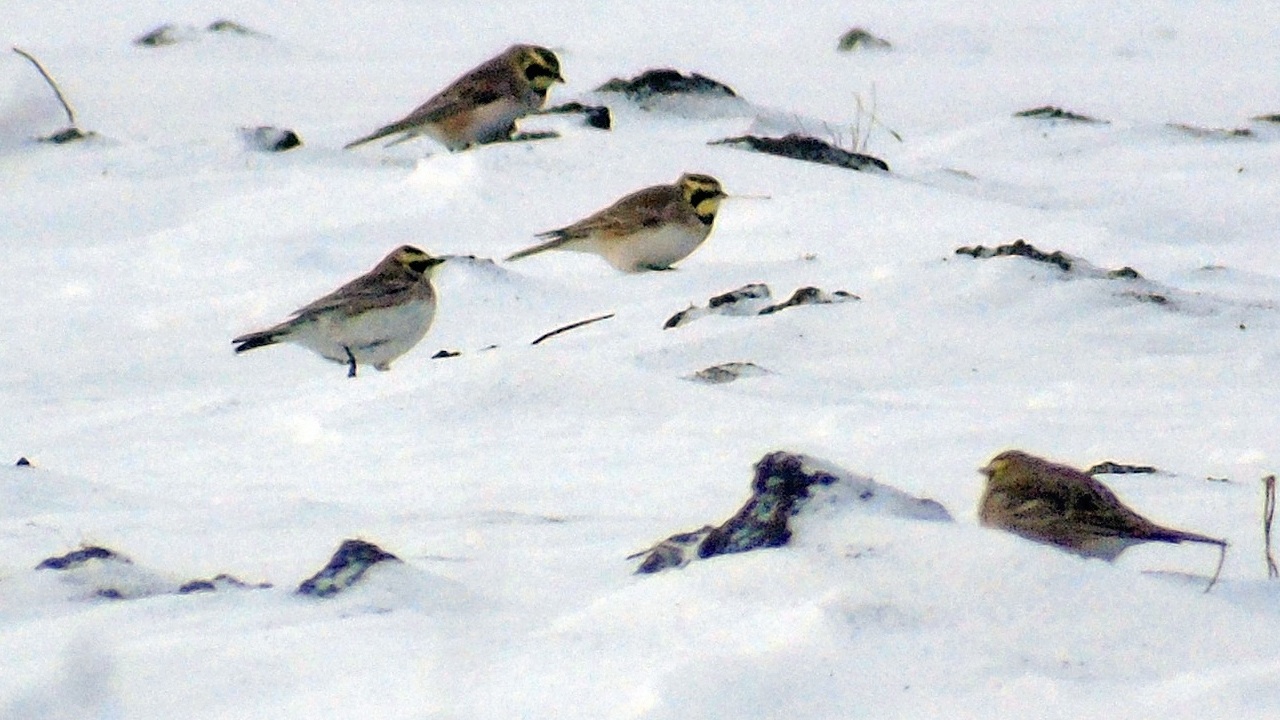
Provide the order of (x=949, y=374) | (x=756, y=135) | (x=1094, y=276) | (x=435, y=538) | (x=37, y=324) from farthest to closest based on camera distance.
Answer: (x=756, y=135), (x=37, y=324), (x=1094, y=276), (x=949, y=374), (x=435, y=538)

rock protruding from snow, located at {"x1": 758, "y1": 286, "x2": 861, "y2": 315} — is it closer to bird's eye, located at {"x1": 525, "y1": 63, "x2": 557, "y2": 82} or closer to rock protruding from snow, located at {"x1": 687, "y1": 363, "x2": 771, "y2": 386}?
rock protruding from snow, located at {"x1": 687, "y1": 363, "x2": 771, "y2": 386}

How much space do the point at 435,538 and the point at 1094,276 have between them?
4.17 meters

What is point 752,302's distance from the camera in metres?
8.36

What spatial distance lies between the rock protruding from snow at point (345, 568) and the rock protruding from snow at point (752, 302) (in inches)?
152

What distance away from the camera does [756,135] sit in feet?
43.1

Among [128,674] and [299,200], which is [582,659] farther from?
[299,200]

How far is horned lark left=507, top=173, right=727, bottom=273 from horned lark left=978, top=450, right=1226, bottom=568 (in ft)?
17.2

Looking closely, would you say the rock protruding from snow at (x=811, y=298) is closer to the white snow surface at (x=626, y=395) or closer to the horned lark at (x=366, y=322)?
the white snow surface at (x=626, y=395)

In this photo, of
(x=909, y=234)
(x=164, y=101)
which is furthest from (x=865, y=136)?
(x=164, y=101)

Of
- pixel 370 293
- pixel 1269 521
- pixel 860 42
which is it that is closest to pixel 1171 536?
pixel 1269 521

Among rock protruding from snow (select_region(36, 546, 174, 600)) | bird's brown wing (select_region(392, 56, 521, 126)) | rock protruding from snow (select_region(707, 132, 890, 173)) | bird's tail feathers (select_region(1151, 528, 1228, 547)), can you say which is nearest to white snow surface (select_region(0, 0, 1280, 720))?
rock protruding from snow (select_region(36, 546, 174, 600))

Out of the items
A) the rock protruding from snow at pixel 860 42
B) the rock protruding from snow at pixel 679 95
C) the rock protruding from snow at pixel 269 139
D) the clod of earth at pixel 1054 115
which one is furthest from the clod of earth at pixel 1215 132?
the rock protruding from snow at pixel 269 139

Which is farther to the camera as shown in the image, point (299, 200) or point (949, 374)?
point (299, 200)

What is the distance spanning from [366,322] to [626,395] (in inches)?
76.6
